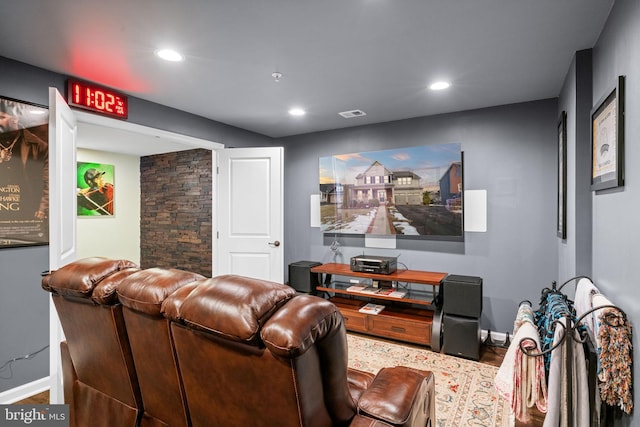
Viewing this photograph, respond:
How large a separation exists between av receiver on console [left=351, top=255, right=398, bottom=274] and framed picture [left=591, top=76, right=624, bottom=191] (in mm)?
1930

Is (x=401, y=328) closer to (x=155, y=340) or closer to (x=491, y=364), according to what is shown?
(x=491, y=364)

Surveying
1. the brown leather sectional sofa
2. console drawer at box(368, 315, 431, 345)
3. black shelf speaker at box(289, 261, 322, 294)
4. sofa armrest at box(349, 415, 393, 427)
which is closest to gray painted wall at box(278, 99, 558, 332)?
console drawer at box(368, 315, 431, 345)

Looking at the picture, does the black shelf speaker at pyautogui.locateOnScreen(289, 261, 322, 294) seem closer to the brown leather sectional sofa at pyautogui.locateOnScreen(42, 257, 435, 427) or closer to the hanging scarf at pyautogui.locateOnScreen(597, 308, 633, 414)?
the brown leather sectional sofa at pyautogui.locateOnScreen(42, 257, 435, 427)

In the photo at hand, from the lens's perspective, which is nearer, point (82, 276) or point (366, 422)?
point (366, 422)

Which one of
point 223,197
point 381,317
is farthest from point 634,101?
point 223,197

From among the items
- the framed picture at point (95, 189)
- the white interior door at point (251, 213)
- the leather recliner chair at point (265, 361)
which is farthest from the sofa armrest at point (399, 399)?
the framed picture at point (95, 189)

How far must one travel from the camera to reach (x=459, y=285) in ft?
9.99

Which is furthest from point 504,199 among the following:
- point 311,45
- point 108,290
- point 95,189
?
point 95,189

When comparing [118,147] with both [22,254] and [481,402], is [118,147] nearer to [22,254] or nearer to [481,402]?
[22,254]

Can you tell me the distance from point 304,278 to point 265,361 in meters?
3.10

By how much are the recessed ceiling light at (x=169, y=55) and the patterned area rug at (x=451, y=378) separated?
2831mm

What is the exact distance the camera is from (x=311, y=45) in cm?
213

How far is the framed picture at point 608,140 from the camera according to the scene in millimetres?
1484

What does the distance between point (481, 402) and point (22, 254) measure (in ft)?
11.6
